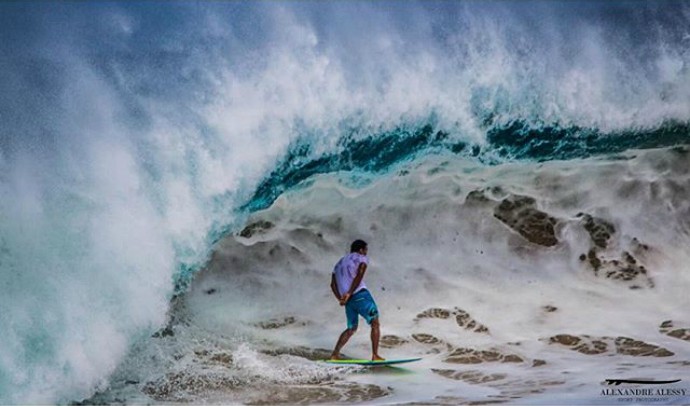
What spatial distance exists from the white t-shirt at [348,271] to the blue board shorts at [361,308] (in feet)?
→ 0.18

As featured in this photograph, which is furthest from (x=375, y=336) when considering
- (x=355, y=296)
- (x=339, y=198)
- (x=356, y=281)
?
(x=339, y=198)

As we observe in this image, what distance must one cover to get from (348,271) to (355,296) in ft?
0.68

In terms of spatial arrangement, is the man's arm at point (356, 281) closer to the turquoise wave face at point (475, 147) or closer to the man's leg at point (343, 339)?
the man's leg at point (343, 339)

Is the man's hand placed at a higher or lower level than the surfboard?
higher

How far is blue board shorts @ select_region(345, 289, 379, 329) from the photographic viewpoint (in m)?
6.96

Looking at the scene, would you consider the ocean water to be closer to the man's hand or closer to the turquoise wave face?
the turquoise wave face

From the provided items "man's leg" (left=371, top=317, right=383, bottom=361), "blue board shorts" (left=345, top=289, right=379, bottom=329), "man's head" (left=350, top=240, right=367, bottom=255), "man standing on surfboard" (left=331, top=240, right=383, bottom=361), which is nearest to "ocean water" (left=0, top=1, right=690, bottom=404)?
"man's leg" (left=371, top=317, right=383, bottom=361)

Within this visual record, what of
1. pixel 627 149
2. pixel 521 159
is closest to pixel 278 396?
pixel 521 159

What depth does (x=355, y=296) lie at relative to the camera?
6.97 m

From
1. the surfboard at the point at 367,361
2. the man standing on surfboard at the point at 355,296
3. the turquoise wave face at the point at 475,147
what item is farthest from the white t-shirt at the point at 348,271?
the turquoise wave face at the point at 475,147

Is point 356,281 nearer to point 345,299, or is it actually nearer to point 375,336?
point 345,299

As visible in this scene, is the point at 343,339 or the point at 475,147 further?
the point at 475,147

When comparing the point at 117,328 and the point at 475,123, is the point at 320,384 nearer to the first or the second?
the point at 117,328

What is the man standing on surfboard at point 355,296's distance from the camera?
6957mm
